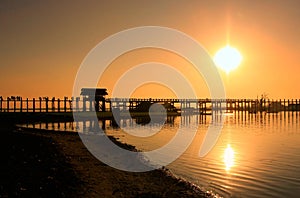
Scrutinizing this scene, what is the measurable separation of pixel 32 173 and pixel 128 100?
77.2 metres

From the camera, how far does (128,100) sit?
89.8 meters

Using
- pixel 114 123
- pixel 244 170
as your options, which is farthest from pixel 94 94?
pixel 244 170

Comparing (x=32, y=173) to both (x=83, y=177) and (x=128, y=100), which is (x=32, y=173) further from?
(x=128, y=100)

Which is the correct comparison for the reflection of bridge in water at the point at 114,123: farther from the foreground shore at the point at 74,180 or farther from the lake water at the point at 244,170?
the foreground shore at the point at 74,180

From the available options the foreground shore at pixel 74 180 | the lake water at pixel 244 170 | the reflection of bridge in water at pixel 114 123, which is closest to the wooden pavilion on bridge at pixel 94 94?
the reflection of bridge in water at pixel 114 123

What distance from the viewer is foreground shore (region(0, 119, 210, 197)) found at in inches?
425

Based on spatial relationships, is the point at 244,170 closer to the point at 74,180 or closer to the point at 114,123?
the point at 74,180

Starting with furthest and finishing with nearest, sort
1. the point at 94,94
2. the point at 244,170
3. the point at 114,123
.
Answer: the point at 94,94, the point at 114,123, the point at 244,170

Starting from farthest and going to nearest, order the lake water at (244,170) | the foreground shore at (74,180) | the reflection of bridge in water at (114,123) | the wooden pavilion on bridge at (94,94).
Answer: the wooden pavilion on bridge at (94,94) → the reflection of bridge in water at (114,123) → the lake water at (244,170) → the foreground shore at (74,180)

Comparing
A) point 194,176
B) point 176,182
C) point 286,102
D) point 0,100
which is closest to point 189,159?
point 194,176

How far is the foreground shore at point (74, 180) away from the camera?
10.8 metres

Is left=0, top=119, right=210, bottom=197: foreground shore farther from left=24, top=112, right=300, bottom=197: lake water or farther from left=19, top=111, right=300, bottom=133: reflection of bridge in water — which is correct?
left=19, top=111, right=300, bottom=133: reflection of bridge in water

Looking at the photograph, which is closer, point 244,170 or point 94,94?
point 244,170

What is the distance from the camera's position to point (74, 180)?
12508mm
